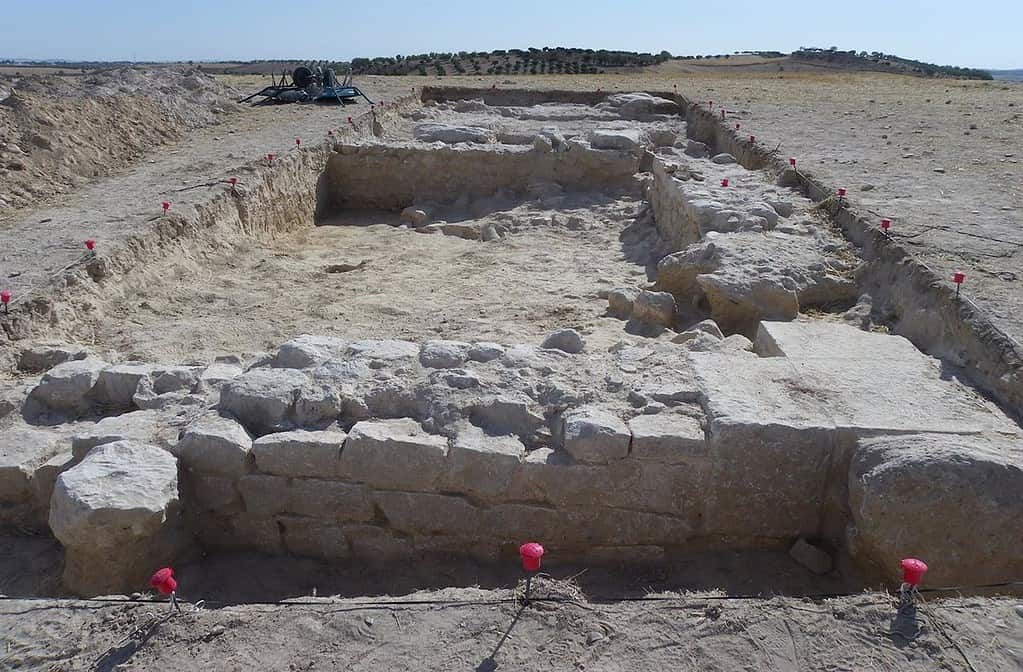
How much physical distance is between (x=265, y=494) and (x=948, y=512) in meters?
2.86

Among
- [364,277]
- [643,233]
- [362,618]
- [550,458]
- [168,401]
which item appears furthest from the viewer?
[643,233]

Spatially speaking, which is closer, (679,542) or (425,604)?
(425,604)

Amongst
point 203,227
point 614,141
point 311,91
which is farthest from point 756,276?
point 311,91

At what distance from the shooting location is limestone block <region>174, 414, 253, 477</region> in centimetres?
343

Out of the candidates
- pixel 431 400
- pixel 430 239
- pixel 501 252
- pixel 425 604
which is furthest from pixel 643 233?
pixel 425 604

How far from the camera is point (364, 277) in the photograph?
6961 millimetres

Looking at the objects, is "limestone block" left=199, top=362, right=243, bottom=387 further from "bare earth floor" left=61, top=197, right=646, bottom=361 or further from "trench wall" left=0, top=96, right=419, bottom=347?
"trench wall" left=0, top=96, right=419, bottom=347

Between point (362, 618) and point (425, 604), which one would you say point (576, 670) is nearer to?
point (425, 604)

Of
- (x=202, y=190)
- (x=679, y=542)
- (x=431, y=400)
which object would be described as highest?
(x=202, y=190)

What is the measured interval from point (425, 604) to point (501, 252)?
17.9 feet

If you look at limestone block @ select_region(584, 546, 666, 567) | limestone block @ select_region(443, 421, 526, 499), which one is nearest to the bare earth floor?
limestone block @ select_region(443, 421, 526, 499)

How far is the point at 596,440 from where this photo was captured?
331 centimetres

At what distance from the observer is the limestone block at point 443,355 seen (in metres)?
3.91

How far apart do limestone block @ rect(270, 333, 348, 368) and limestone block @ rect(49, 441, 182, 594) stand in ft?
2.73
